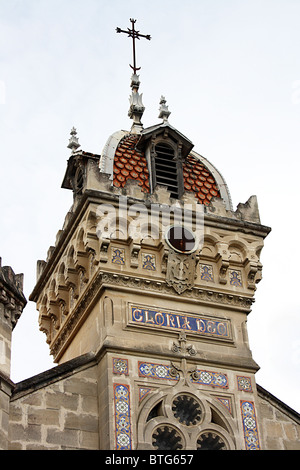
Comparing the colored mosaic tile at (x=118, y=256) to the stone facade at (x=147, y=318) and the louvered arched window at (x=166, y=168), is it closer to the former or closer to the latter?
the stone facade at (x=147, y=318)

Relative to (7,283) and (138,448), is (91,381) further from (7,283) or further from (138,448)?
(7,283)

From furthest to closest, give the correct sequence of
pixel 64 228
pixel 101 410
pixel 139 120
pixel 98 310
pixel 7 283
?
pixel 139 120, pixel 64 228, pixel 98 310, pixel 101 410, pixel 7 283

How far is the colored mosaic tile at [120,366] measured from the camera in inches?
789

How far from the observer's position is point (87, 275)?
21922 millimetres

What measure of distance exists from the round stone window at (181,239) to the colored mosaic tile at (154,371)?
2.79 m

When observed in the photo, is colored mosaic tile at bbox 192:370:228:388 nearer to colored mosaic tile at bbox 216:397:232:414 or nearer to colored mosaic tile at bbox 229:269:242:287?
colored mosaic tile at bbox 216:397:232:414

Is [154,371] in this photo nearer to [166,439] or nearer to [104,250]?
[166,439]

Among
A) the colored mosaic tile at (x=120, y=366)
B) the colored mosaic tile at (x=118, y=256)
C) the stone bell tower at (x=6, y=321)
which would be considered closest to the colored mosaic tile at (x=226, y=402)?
the colored mosaic tile at (x=120, y=366)

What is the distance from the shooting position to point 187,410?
803 inches

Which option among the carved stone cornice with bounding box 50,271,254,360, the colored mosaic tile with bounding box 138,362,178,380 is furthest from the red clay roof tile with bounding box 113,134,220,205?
the colored mosaic tile with bounding box 138,362,178,380

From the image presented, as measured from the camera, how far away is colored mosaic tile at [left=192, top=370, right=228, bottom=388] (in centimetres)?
2072

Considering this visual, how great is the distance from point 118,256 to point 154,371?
8.75 feet

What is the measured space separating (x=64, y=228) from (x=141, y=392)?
192 inches
